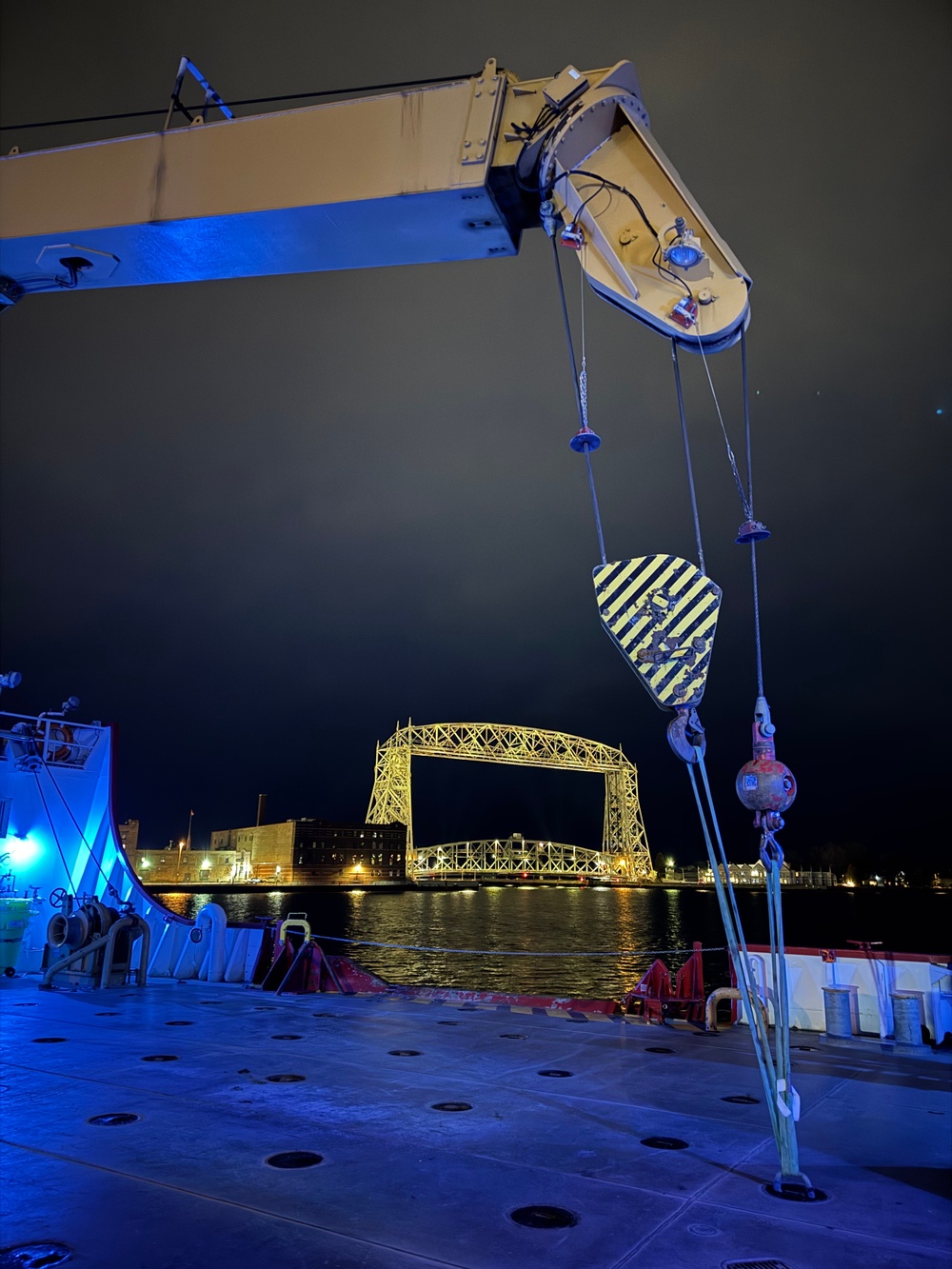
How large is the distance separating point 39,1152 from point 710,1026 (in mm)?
7368

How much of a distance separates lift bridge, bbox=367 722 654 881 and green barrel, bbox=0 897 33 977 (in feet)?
309

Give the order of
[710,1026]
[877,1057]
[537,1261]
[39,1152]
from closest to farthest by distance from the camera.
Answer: [537,1261] < [39,1152] < [877,1057] < [710,1026]

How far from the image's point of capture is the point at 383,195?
5527 mm

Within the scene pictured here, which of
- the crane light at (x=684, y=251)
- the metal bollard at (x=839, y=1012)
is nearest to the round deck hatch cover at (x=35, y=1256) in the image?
the crane light at (x=684, y=251)

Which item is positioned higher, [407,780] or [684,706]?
[407,780]

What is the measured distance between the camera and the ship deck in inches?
150

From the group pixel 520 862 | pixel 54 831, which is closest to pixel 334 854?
pixel 520 862

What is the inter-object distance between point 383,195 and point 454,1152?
6121 mm

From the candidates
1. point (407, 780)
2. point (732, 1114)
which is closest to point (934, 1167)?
point (732, 1114)

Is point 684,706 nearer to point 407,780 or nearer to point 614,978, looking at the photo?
point 614,978

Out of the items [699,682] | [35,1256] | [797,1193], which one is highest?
[699,682]

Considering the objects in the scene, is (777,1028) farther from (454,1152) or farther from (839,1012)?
(839,1012)

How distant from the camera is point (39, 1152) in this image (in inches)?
194

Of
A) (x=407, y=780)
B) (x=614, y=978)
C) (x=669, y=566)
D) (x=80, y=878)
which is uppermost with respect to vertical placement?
(x=407, y=780)
